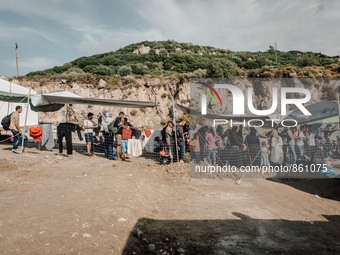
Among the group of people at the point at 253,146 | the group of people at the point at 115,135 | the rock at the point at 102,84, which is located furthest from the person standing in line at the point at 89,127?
the rock at the point at 102,84

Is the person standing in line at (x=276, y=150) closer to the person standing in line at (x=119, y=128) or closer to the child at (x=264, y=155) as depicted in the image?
the child at (x=264, y=155)

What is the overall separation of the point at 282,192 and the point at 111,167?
563cm

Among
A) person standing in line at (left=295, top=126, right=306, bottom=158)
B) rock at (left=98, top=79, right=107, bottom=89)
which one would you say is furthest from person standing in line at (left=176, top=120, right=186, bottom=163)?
rock at (left=98, top=79, right=107, bottom=89)

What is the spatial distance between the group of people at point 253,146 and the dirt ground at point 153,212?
174 centimetres

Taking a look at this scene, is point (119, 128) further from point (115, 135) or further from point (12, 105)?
point (12, 105)

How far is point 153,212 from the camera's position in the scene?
634 cm

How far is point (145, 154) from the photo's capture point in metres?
13.3

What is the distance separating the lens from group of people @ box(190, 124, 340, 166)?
453 inches

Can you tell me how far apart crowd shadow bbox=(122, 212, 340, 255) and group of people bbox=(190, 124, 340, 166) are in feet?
17.0

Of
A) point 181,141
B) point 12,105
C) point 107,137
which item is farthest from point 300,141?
point 12,105

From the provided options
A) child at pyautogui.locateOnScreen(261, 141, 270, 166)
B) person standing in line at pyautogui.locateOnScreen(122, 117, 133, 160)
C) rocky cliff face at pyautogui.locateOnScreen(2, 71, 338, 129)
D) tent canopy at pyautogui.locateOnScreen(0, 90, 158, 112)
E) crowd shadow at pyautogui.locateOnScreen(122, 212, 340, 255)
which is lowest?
crowd shadow at pyautogui.locateOnScreen(122, 212, 340, 255)

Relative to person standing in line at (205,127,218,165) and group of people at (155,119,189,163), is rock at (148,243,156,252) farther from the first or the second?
person standing in line at (205,127,218,165)

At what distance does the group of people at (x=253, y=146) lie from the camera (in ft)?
37.8

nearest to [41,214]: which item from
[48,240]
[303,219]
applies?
[48,240]
